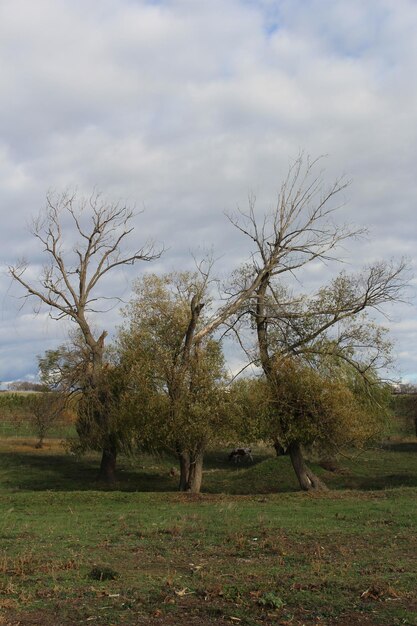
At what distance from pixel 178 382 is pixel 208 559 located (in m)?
13.8

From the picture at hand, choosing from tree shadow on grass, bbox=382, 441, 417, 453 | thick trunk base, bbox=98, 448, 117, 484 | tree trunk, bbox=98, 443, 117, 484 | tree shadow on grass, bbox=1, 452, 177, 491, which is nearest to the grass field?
tree shadow on grass, bbox=1, 452, 177, 491

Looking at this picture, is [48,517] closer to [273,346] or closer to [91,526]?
[91,526]

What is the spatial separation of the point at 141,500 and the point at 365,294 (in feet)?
43.1

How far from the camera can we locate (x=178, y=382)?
23.6 metres

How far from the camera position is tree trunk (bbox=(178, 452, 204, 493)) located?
24859 millimetres

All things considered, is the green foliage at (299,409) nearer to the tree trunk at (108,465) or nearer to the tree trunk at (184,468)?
the tree trunk at (184,468)

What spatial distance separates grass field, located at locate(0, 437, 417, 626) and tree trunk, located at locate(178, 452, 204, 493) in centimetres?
286

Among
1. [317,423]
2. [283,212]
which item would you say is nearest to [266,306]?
[283,212]

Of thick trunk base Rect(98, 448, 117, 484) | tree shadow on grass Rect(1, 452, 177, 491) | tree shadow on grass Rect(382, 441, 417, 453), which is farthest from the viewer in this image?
tree shadow on grass Rect(382, 441, 417, 453)

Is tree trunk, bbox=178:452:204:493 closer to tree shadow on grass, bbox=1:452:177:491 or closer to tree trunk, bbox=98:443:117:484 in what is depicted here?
tree shadow on grass, bbox=1:452:177:491

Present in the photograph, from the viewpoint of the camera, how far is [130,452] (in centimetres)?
3170

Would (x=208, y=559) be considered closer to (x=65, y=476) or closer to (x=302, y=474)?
(x=302, y=474)

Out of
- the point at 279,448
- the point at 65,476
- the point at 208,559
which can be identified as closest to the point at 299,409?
the point at 279,448

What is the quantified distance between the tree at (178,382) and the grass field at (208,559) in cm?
249
